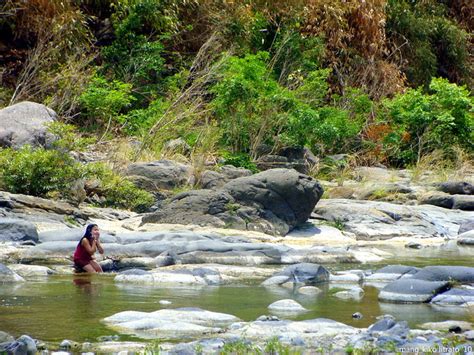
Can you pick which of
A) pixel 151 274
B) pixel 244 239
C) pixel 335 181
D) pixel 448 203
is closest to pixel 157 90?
pixel 335 181

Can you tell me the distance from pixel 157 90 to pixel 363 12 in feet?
21.4

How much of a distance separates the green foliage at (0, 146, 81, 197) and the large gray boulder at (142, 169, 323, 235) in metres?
1.58

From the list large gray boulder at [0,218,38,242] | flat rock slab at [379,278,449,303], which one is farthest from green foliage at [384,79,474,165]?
flat rock slab at [379,278,449,303]

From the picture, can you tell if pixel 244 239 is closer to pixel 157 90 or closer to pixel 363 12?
pixel 157 90

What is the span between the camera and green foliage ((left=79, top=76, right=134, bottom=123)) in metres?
20.3

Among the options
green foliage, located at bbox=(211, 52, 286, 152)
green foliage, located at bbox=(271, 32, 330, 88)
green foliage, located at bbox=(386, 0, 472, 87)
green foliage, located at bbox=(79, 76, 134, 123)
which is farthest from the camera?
green foliage, located at bbox=(386, 0, 472, 87)

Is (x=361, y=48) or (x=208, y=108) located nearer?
(x=208, y=108)

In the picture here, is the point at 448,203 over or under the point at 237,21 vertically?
under

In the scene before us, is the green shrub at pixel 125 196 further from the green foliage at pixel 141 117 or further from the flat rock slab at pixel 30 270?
the flat rock slab at pixel 30 270

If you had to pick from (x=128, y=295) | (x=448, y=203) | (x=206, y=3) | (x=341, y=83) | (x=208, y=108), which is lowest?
(x=128, y=295)

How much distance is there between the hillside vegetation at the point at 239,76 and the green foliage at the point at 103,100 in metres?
0.03

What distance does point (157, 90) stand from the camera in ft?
75.3

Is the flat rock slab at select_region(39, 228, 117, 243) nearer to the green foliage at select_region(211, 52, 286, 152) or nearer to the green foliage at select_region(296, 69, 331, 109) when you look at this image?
the green foliage at select_region(211, 52, 286, 152)

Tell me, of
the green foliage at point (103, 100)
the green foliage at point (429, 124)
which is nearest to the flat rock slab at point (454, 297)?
the green foliage at point (103, 100)
